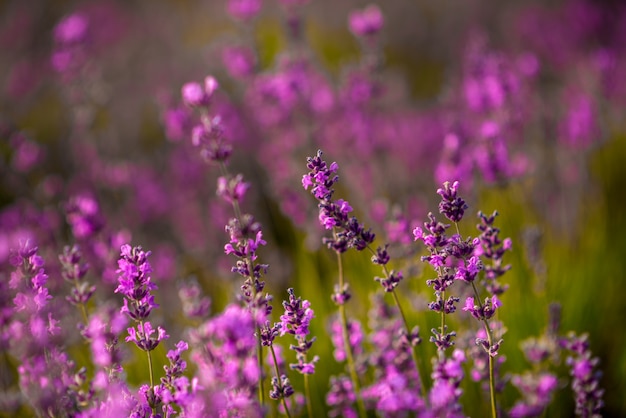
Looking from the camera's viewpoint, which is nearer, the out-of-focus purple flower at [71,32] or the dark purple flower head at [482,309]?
the dark purple flower head at [482,309]

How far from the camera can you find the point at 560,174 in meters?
4.98

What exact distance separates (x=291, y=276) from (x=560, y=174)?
7.08 ft

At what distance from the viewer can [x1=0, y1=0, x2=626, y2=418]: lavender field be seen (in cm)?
179

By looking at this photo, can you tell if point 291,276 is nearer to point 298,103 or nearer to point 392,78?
point 298,103

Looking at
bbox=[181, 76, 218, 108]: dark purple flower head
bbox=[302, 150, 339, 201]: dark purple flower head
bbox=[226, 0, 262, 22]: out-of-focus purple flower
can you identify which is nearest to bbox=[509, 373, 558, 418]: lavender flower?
bbox=[302, 150, 339, 201]: dark purple flower head

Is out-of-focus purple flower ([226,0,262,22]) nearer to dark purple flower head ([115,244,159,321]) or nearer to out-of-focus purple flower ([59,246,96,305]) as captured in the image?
out-of-focus purple flower ([59,246,96,305])

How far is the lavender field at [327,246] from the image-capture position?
179cm

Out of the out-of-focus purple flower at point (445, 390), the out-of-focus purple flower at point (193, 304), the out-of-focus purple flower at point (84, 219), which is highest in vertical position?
the out-of-focus purple flower at point (84, 219)

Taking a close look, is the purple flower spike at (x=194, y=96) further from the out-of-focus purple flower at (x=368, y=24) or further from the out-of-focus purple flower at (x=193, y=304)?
the out-of-focus purple flower at (x=368, y=24)

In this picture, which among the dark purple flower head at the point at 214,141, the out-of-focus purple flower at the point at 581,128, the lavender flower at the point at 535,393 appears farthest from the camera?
the out-of-focus purple flower at the point at 581,128

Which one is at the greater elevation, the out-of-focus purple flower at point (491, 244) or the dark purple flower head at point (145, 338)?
the out-of-focus purple flower at point (491, 244)

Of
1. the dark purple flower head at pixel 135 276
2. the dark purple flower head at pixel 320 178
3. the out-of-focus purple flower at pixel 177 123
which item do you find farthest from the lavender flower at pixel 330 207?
the out-of-focus purple flower at pixel 177 123

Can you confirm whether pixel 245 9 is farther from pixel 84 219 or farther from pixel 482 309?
pixel 482 309

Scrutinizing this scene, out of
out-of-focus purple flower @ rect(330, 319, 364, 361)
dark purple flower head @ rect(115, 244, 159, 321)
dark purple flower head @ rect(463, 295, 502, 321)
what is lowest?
dark purple flower head @ rect(463, 295, 502, 321)
